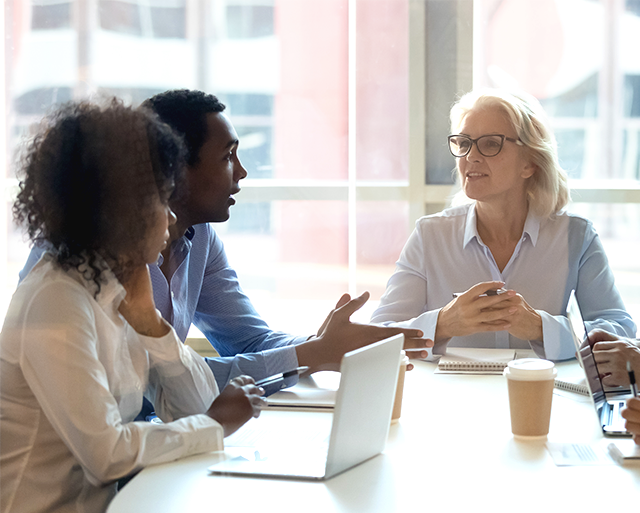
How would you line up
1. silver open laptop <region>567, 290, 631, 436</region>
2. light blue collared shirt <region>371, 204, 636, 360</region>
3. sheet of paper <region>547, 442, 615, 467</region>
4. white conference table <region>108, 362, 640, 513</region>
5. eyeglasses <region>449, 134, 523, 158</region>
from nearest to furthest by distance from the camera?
white conference table <region>108, 362, 640, 513</region>, sheet of paper <region>547, 442, 615, 467</region>, silver open laptop <region>567, 290, 631, 436</region>, light blue collared shirt <region>371, 204, 636, 360</region>, eyeglasses <region>449, 134, 523, 158</region>

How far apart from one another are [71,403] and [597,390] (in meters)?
0.83

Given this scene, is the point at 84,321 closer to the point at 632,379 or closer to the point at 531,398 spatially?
the point at 531,398

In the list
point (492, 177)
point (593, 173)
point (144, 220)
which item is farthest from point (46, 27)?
point (593, 173)

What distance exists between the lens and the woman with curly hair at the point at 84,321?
33.0 inches

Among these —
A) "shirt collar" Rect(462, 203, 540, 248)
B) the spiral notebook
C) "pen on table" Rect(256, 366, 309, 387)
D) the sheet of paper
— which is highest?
"shirt collar" Rect(462, 203, 540, 248)

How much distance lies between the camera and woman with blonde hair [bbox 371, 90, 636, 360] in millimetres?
1816

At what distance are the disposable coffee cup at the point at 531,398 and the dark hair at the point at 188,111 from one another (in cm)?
63

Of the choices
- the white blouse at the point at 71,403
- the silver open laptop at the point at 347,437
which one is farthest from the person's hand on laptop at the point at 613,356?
the white blouse at the point at 71,403

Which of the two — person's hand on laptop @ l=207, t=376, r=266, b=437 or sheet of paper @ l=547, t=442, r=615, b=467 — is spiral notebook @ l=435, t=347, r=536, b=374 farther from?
person's hand on laptop @ l=207, t=376, r=266, b=437

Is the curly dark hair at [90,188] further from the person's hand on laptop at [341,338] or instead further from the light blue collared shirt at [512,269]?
the light blue collared shirt at [512,269]

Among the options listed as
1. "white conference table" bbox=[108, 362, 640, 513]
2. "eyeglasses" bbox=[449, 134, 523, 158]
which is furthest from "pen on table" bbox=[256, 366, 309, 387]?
"eyeglasses" bbox=[449, 134, 523, 158]

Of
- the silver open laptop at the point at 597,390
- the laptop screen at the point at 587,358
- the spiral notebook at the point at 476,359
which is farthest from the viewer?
the spiral notebook at the point at 476,359

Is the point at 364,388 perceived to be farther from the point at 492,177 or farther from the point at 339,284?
the point at 492,177

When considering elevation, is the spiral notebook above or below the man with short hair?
below
